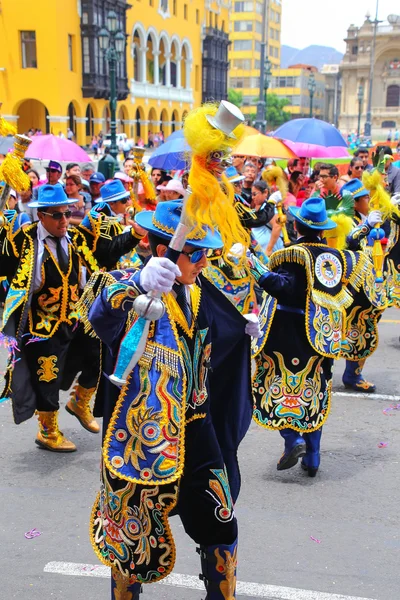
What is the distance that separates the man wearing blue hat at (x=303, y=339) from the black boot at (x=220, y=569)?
1942 mm

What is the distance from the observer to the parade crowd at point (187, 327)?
8.98ft

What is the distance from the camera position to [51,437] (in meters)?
5.43

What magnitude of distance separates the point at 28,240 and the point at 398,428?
3.42 m

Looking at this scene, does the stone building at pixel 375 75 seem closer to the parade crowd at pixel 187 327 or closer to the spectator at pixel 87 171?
the spectator at pixel 87 171

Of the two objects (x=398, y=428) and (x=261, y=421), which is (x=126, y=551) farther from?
(x=398, y=428)

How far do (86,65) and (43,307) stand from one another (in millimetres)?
44025

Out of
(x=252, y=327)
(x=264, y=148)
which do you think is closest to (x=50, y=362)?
(x=252, y=327)

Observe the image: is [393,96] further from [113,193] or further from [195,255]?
[195,255]

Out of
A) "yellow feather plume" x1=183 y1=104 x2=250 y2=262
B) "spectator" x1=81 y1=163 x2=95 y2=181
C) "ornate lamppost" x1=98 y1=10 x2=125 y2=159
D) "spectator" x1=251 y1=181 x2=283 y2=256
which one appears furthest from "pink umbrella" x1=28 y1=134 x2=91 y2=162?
"yellow feather plume" x1=183 y1=104 x2=250 y2=262

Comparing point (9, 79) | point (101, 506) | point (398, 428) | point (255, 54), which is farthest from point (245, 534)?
point (255, 54)

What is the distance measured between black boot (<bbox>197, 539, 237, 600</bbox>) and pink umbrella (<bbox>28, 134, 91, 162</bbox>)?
7622mm

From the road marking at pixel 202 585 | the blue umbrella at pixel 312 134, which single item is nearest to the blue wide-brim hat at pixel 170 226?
the road marking at pixel 202 585

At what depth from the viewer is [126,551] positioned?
2.83m

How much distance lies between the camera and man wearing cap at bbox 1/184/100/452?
16.3ft
